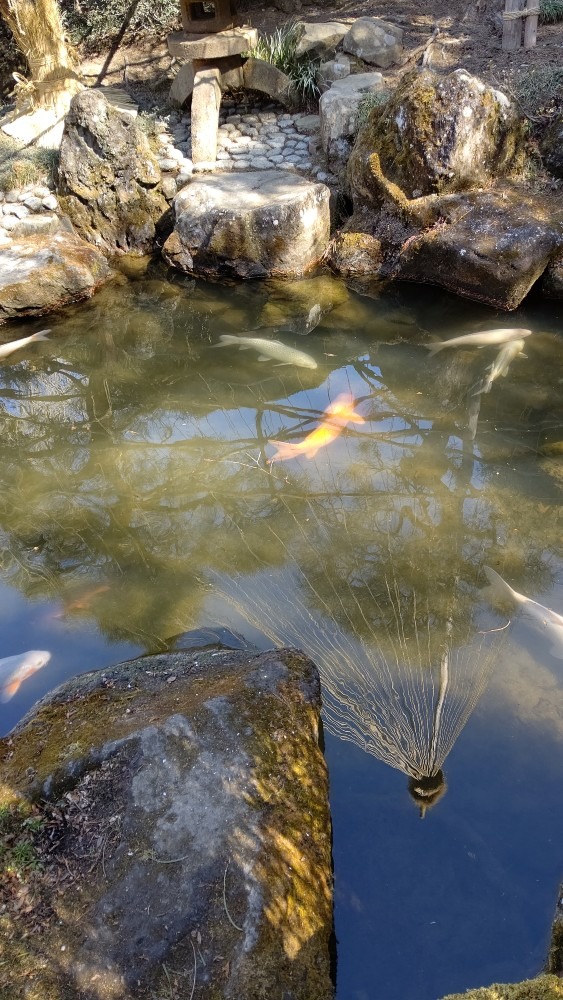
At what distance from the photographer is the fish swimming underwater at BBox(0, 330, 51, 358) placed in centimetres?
778

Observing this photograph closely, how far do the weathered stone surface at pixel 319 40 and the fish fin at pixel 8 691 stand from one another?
10.9 metres

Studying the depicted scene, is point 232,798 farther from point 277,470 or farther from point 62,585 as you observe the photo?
point 277,470

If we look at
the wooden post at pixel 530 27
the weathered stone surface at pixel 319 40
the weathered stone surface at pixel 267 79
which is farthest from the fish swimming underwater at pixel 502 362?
the weathered stone surface at pixel 319 40

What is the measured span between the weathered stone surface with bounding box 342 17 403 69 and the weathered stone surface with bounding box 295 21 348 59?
294 mm

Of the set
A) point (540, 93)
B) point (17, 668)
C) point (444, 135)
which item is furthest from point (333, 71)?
point (17, 668)

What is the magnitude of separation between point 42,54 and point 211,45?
290 centimetres

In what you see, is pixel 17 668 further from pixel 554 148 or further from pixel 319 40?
pixel 319 40

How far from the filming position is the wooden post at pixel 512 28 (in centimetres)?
994

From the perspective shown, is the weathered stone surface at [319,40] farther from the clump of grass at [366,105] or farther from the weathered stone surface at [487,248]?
the weathered stone surface at [487,248]

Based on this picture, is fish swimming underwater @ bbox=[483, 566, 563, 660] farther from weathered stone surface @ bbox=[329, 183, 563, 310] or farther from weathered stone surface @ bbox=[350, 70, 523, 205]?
weathered stone surface @ bbox=[350, 70, 523, 205]

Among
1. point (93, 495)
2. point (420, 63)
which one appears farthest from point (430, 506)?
point (420, 63)

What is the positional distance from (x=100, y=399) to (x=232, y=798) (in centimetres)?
513

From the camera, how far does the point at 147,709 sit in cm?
340

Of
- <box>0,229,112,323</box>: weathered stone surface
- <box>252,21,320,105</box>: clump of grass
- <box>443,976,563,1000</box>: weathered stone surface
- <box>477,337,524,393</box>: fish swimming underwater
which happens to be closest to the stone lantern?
<box>252,21,320,105</box>: clump of grass
